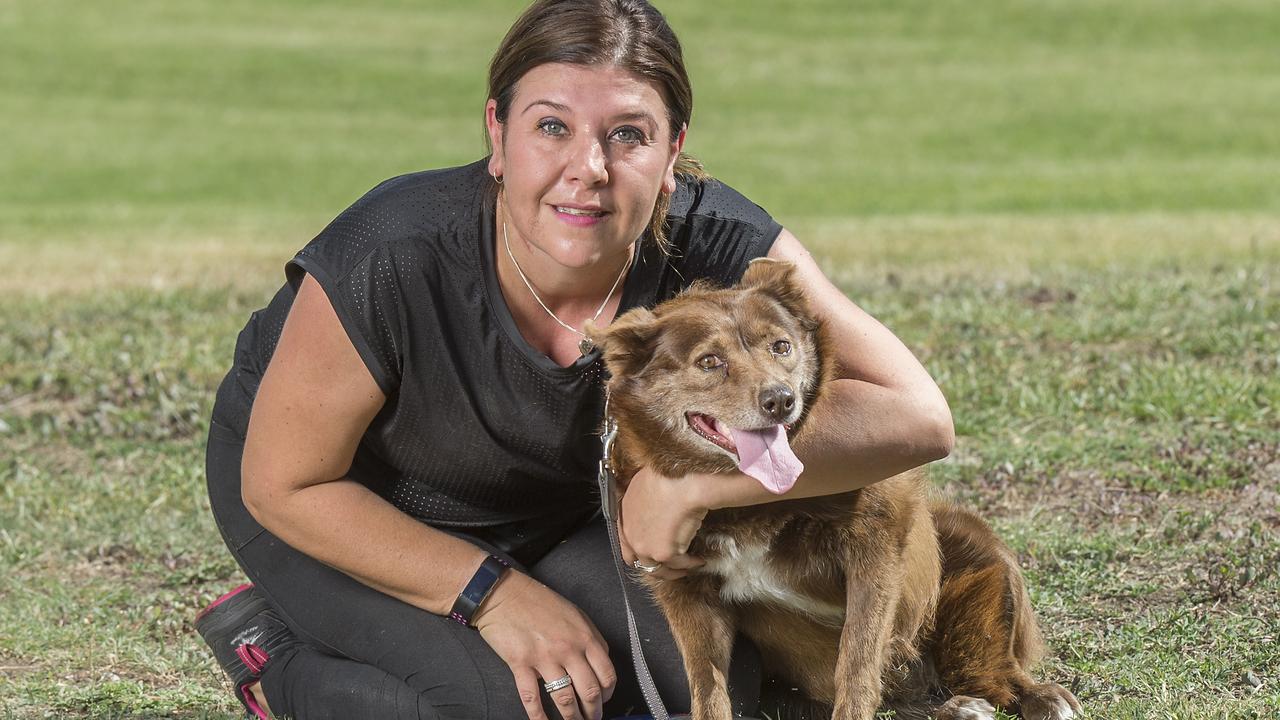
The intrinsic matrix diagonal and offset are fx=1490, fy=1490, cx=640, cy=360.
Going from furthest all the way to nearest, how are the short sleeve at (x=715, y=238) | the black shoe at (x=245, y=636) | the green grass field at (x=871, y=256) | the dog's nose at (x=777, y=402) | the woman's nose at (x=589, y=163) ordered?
1. the green grass field at (x=871, y=256)
2. the black shoe at (x=245, y=636)
3. the short sleeve at (x=715, y=238)
4. the woman's nose at (x=589, y=163)
5. the dog's nose at (x=777, y=402)

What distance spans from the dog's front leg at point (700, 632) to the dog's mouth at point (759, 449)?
1.29 feet

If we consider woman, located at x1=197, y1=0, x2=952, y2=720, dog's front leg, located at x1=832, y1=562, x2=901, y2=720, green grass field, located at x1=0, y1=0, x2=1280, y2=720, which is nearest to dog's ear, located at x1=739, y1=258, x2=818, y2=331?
Result: woman, located at x1=197, y1=0, x2=952, y2=720

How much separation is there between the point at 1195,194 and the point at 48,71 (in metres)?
18.0

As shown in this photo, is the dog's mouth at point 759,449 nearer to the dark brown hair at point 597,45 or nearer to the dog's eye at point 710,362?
the dog's eye at point 710,362

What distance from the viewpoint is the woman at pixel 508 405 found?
331cm

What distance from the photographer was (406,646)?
11.9 feet

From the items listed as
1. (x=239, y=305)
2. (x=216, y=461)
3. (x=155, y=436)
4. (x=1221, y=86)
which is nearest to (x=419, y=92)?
(x=1221, y=86)

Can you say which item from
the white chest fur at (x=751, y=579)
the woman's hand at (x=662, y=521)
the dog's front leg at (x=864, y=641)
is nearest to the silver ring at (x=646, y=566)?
the woman's hand at (x=662, y=521)

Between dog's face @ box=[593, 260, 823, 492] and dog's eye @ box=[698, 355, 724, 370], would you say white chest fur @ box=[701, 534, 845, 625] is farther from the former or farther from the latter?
dog's eye @ box=[698, 355, 724, 370]

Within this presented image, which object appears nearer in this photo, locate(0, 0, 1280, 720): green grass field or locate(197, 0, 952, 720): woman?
locate(197, 0, 952, 720): woman

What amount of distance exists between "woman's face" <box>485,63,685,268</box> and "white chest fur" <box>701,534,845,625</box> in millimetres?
740

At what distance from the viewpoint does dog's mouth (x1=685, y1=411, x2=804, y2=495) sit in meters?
3.12

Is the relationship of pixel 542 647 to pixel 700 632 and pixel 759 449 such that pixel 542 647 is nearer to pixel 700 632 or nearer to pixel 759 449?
pixel 700 632

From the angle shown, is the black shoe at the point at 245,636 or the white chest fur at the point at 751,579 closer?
the white chest fur at the point at 751,579
